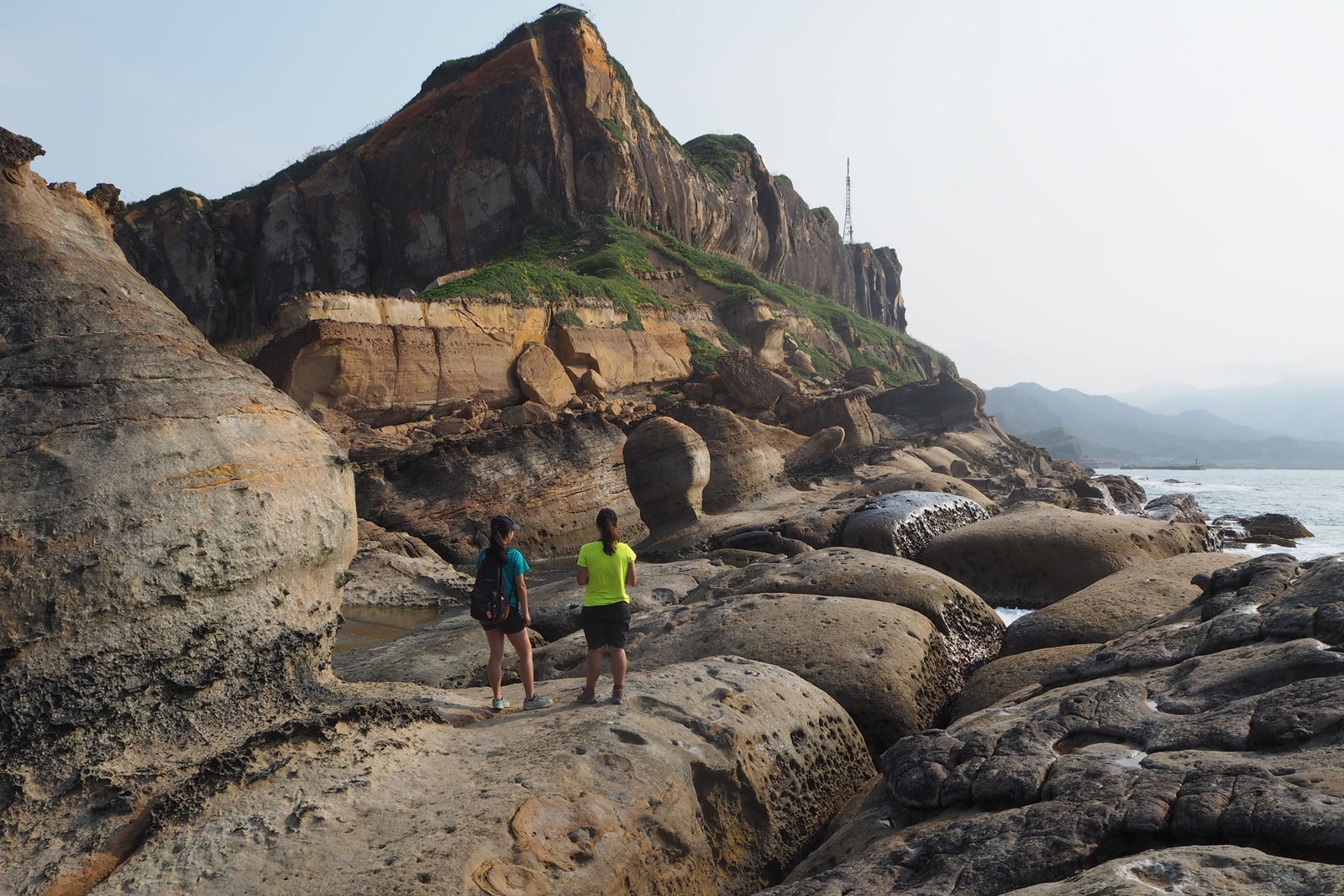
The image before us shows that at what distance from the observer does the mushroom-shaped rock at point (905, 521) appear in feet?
36.5

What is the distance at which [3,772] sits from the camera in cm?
341

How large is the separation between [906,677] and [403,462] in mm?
12238

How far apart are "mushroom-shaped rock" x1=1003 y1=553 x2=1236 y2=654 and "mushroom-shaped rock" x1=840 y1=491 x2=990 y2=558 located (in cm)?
362

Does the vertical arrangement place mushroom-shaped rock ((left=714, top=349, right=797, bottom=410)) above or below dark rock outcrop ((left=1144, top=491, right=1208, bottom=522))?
above

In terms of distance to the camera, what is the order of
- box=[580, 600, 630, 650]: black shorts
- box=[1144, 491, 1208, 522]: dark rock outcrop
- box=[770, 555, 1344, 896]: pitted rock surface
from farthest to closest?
box=[1144, 491, 1208, 522]: dark rock outcrop, box=[580, 600, 630, 650]: black shorts, box=[770, 555, 1344, 896]: pitted rock surface

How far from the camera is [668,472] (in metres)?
14.1

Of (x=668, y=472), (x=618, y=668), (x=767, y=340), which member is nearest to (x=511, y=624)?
(x=618, y=668)

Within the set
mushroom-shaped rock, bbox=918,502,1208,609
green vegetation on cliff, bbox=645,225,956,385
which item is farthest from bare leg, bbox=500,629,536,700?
green vegetation on cliff, bbox=645,225,956,385

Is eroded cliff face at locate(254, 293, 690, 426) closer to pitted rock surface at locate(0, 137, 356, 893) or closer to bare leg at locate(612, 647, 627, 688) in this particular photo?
pitted rock surface at locate(0, 137, 356, 893)

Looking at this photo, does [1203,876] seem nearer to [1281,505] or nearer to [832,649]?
[832,649]

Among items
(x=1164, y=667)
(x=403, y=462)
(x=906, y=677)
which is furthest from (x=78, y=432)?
(x=403, y=462)

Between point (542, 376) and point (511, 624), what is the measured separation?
19.4m

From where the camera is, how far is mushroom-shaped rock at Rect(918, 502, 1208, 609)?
30.8 feet

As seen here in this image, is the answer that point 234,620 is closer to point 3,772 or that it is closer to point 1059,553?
point 3,772
